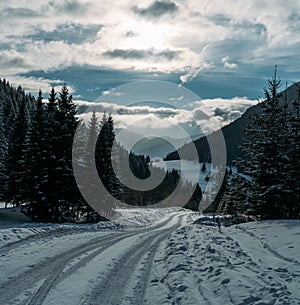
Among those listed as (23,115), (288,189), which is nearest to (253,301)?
(288,189)

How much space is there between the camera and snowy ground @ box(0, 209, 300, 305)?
26.4ft

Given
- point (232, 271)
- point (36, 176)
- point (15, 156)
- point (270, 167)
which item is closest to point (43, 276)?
point (232, 271)

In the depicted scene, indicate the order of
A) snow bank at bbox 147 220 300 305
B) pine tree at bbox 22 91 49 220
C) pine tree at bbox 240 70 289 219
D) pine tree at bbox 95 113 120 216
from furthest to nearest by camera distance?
pine tree at bbox 95 113 120 216 < pine tree at bbox 22 91 49 220 < pine tree at bbox 240 70 289 219 < snow bank at bbox 147 220 300 305

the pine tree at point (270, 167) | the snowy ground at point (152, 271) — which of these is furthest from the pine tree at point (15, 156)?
the pine tree at point (270, 167)

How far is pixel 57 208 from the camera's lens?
31422 mm

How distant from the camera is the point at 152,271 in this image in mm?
11180

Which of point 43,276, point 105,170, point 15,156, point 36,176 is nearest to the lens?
point 43,276

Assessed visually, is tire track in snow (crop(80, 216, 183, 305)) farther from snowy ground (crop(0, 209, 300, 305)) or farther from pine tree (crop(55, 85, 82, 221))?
pine tree (crop(55, 85, 82, 221))

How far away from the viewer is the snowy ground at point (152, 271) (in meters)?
8.05

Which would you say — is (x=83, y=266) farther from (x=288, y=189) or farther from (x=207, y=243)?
(x=288, y=189)

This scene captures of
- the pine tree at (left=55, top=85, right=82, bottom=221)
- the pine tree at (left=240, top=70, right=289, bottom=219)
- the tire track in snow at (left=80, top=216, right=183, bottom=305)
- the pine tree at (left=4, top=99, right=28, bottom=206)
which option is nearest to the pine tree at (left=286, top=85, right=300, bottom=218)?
the pine tree at (left=240, top=70, right=289, bottom=219)

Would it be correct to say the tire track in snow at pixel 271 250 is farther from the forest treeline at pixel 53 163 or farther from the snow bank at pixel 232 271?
the forest treeline at pixel 53 163

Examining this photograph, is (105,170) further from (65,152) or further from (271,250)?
(271,250)

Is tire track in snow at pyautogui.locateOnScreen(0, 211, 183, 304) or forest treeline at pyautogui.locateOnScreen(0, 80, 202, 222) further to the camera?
forest treeline at pyautogui.locateOnScreen(0, 80, 202, 222)
